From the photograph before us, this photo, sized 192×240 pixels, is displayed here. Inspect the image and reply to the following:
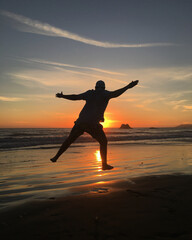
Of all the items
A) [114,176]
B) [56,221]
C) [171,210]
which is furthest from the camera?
[114,176]

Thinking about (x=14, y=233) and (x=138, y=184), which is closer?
(x=14, y=233)

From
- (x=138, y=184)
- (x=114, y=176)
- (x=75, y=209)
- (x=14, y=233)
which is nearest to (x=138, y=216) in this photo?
(x=75, y=209)

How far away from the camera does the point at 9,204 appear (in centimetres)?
468

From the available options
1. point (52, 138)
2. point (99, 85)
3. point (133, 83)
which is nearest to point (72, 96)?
point (99, 85)

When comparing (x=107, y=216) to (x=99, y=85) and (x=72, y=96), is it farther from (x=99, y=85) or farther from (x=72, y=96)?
(x=99, y=85)

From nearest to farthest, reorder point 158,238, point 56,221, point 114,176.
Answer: point 158,238, point 56,221, point 114,176

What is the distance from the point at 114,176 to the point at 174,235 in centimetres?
428

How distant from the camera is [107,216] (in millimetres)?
3848

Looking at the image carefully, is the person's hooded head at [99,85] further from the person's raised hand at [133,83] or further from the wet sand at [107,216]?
the wet sand at [107,216]

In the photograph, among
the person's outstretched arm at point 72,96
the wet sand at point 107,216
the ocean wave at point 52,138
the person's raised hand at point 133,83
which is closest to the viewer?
the wet sand at point 107,216

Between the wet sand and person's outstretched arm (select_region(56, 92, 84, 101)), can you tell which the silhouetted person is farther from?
the wet sand

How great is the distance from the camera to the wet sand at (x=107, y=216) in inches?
128

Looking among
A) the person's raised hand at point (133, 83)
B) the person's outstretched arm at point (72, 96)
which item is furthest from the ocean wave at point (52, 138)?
the person's raised hand at point (133, 83)

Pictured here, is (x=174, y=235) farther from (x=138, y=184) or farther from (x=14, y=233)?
(x=138, y=184)
